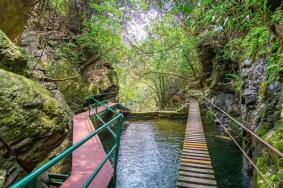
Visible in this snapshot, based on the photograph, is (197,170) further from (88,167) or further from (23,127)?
(23,127)

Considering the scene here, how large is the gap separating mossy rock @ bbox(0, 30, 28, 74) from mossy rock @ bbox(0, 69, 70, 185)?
2.25 feet

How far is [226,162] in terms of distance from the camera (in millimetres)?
6488

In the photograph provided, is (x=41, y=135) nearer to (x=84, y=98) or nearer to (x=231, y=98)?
(x=84, y=98)

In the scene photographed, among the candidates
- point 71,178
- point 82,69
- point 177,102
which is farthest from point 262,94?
point 177,102

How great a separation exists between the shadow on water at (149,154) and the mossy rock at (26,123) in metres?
3.04

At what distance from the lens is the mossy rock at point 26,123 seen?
2201 mm

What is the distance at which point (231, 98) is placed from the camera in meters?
10.4

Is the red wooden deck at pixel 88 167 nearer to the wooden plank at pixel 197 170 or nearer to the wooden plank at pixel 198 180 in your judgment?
the wooden plank at pixel 198 180

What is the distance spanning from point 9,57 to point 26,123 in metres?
1.46

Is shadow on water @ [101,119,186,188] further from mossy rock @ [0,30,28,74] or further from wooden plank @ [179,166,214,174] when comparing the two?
mossy rock @ [0,30,28,74]

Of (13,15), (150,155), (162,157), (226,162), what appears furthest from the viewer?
(150,155)

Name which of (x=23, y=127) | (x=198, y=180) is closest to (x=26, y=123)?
(x=23, y=127)

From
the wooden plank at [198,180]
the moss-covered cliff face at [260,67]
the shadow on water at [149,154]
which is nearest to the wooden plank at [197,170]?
the wooden plank at [198,180]

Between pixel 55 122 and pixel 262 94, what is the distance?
4.55 m
